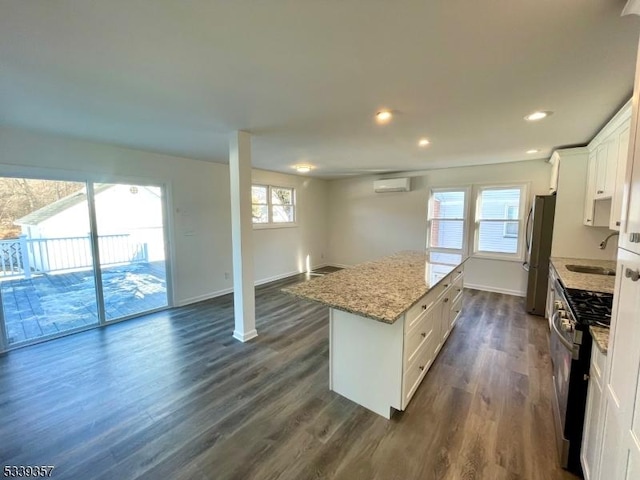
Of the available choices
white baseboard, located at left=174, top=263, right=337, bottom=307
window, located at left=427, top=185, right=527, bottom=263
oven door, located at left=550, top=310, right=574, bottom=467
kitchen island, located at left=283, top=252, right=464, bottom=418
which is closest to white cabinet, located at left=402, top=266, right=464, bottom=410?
kitchen island, located at left=283, top=252, right=464, bottom=418

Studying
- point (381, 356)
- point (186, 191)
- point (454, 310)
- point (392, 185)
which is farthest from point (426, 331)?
point (392, 185)

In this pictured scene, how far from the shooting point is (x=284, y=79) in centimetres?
180

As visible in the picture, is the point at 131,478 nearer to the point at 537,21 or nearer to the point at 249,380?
the point at 249,380

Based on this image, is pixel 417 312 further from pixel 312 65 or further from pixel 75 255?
pixel 75 255

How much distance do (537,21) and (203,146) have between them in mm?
3483

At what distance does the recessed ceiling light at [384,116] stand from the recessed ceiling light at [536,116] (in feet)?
4.08

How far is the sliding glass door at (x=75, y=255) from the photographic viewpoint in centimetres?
303

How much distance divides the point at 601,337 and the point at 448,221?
4.35 m

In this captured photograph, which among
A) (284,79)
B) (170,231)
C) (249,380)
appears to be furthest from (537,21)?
(170,231)

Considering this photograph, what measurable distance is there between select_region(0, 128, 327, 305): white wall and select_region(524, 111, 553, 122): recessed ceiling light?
439 centimetres

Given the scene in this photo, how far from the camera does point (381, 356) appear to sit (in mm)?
1972

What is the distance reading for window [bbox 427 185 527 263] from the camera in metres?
4.77

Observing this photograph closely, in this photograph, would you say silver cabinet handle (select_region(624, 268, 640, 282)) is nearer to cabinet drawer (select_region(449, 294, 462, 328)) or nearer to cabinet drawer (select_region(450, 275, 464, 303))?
cabinet drawer (select_region(450, 275, 464, 303))

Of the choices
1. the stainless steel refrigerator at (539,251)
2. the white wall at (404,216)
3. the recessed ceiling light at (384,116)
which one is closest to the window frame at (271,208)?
the white wall at (404,216)
